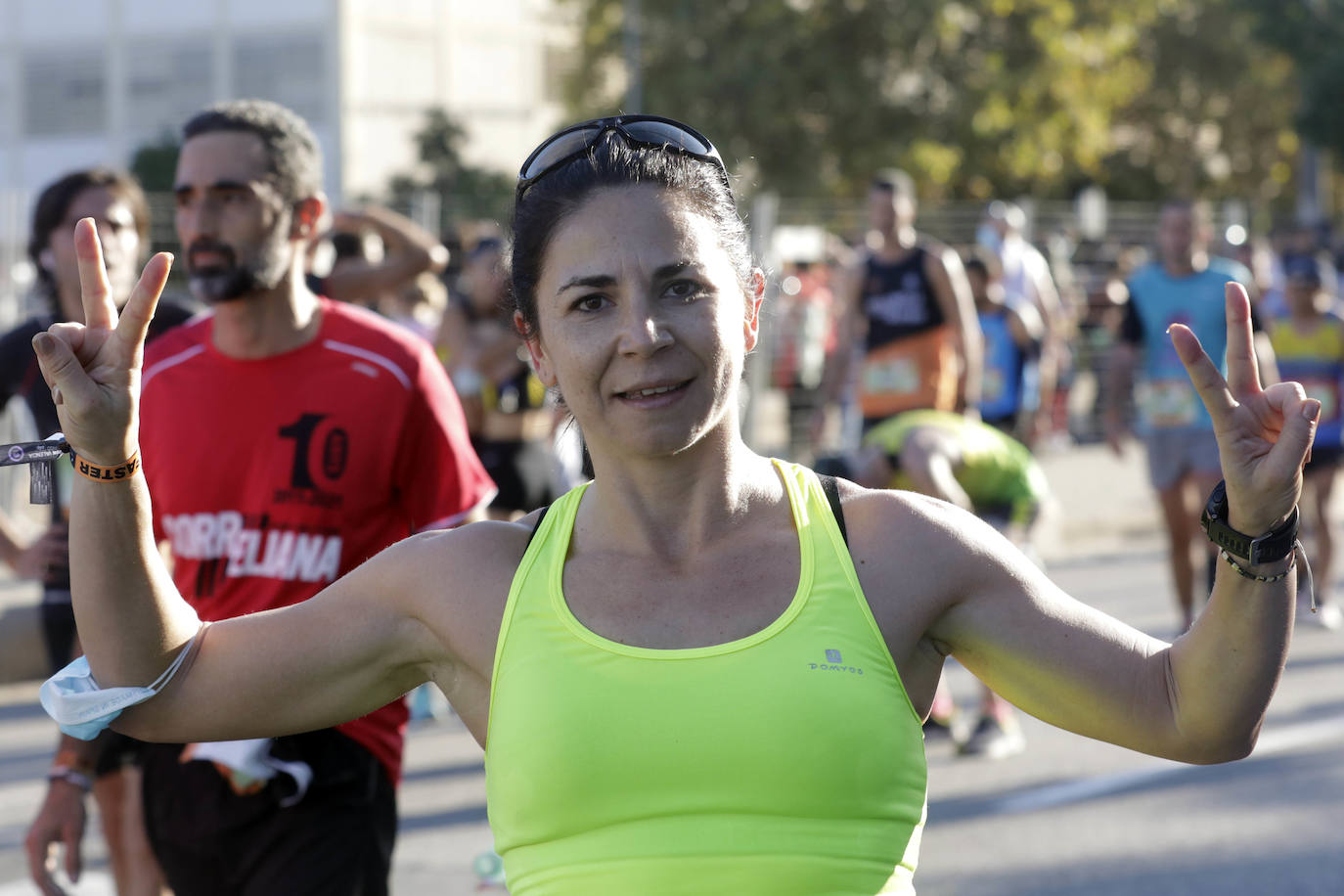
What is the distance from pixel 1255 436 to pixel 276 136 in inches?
95.8

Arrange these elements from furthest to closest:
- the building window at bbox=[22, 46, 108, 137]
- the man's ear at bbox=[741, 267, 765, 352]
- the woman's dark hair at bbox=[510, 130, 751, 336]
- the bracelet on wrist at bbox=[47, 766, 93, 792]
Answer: the building window at bbox=[22, 46, 108, 137] < the bracelet on wrist at bbox=[47, 766, 93, 792] < the man's ear at bbox=[741, 267, 765, 352] < the woman's dark hair at bbox=[510, 130, 751, 336]

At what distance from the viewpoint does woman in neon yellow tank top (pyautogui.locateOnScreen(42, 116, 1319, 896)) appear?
217 cm

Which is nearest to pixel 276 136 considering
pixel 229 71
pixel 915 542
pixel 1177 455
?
pixel 915 542

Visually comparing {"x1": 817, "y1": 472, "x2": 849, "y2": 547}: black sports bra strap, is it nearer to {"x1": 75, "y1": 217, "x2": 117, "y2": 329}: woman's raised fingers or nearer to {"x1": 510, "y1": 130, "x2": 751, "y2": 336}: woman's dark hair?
{"x1": 510, "y1": 130, "x2": 751, "y2": 336}: woman's dark hair

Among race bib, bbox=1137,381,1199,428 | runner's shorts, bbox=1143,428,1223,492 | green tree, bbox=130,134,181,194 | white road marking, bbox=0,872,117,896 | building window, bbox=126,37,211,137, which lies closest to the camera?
white road marking, bbox=0,872,117,896

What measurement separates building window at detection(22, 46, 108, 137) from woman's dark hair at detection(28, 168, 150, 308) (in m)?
42.5

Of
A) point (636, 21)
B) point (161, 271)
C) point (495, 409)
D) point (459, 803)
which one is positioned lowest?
point (459, 803)

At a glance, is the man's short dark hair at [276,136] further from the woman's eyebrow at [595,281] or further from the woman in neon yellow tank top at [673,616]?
the woman's eyebrow at [595,281]

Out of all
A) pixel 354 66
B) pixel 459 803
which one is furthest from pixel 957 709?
pixel 354 66

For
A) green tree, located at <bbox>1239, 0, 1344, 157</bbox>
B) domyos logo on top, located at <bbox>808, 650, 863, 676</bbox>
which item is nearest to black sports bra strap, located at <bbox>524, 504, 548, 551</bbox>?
domyos logo on top, located at <bbox>808, 650, 863, 676</bbox>

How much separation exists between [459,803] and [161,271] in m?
4.44

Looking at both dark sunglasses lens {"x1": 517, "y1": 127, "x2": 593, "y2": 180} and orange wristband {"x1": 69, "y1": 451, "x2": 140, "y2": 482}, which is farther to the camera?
dark sunglasses lens {"x1": 517, "y1": 127, "x2": 593, "y2": 180}

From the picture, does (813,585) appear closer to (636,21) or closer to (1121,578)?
(1121,578)

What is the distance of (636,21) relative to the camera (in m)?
31.5
